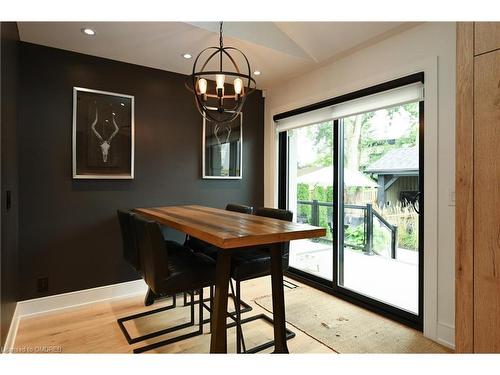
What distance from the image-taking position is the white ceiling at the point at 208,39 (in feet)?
7.75

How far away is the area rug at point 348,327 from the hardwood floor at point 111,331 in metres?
0.13

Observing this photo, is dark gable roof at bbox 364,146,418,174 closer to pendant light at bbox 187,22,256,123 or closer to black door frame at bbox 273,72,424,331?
black door frame at bbox 273,72,424,331

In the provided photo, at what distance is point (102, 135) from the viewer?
2.90 metres

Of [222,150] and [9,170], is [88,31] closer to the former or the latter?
[9,170]

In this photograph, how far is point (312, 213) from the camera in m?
3.53

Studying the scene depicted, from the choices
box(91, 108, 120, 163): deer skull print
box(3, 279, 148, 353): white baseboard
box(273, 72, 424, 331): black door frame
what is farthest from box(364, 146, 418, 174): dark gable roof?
box(3, 279, 148, 353): white baseboard

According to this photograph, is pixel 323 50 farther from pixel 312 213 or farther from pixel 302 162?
pixel 312 213

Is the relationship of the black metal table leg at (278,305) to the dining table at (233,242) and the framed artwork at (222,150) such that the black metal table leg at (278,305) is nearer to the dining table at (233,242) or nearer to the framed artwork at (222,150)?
the dining table at (233,242)

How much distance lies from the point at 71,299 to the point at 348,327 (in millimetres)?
2627

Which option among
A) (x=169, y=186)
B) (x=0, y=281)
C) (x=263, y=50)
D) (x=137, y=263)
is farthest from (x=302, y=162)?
(x=0, y=281)

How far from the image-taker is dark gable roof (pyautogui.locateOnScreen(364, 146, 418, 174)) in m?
2.45

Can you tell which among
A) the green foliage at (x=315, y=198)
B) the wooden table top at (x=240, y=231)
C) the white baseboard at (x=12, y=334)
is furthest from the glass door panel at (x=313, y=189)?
the white baseboard at (x=12, y=334)

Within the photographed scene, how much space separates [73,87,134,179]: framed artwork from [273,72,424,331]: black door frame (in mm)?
1895

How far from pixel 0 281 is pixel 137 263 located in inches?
31.3
